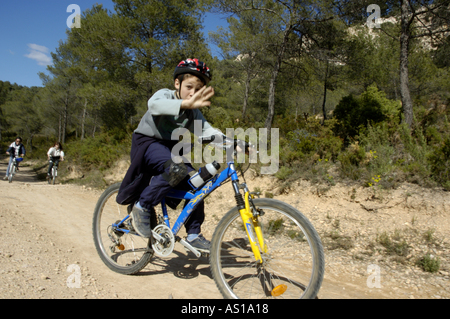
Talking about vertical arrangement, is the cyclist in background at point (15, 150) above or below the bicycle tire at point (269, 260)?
above

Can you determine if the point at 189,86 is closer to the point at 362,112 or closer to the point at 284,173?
the point at 284,173

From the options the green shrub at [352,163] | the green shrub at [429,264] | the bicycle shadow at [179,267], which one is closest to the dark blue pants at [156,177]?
the bicycle shadow at [179,267]

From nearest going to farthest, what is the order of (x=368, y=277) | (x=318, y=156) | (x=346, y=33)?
1. (x=368, y=277)
2. (x=318, y=156)
3. (x=346, y=33)

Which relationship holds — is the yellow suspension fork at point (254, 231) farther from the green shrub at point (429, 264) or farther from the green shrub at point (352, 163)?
the green shrub at point (352, 163)

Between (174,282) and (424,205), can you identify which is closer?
(174,282)

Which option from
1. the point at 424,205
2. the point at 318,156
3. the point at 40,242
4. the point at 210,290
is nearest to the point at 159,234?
the point at 210,290

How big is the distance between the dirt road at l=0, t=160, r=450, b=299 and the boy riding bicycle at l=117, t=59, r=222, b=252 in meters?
0.54

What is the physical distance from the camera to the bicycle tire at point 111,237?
120 inches

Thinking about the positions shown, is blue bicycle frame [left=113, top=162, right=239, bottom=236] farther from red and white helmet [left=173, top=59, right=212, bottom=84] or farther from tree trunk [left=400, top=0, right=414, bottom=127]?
tree trunk [left=400, top=0, right=414, bottom=127]

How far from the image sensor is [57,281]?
238cm

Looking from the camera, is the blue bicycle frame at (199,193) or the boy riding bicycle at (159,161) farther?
the boy riding bicycle at (159,161)

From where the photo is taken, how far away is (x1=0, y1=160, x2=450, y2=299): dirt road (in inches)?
93.5
